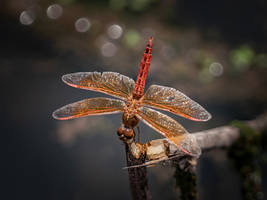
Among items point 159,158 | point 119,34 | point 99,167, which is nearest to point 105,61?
point 119,34

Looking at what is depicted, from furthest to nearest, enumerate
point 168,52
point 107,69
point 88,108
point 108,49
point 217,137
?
1. point 168,52
2. point 108,49
3. point 107,69
4. point 217,137
5. point 88,108

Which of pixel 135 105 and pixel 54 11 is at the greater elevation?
pixel 54 11

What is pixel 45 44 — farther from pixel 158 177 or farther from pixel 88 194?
pixel 158 177

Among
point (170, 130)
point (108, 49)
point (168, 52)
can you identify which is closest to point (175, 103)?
point (170, 130)

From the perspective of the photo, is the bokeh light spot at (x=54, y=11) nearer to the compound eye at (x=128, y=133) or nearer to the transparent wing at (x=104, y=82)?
the transparent wing at (x=104, y=82)

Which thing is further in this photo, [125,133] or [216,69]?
[216,69]

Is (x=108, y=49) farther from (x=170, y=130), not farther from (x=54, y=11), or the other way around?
(x=170, y=130)
